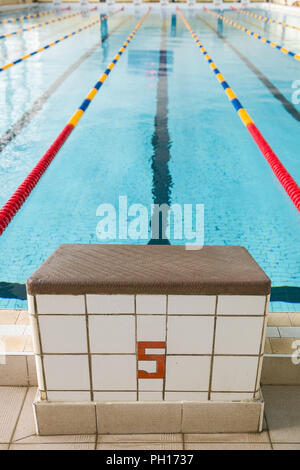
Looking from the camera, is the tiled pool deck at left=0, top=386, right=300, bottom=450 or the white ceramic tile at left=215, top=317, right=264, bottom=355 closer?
the white ceramic tile at left=215, top=317, right=264, bottom=355

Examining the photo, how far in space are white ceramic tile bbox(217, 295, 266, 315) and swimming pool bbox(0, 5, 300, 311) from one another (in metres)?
1.07

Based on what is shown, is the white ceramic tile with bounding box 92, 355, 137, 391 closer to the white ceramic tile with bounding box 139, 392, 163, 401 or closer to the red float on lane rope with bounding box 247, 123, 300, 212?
the white ceramic tile with bounding box 139, 392, 163, 401

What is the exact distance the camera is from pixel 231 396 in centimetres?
157

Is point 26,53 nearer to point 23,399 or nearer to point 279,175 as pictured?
point 279,175

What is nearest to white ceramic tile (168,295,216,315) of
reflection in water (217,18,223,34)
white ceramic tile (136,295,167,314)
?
white ceramic tile (136,295,167,314)

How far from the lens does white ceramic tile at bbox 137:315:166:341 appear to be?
1419 millimetres

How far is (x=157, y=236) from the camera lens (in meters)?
3.12

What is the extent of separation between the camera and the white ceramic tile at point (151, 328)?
1.42 meters

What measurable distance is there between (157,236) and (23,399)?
1.61 m

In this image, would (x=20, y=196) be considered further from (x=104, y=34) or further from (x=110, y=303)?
(x=104, y=34)

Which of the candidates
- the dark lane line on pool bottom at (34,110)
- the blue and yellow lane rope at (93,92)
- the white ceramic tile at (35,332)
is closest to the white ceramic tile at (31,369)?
the white ceramic tile at (35,332)

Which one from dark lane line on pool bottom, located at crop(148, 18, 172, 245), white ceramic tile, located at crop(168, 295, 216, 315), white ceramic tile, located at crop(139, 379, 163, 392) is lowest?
dark lane line on pool bottom, located at crop(148, 18, 172, 245)

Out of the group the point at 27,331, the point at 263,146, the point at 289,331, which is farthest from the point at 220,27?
the point at 27,331
